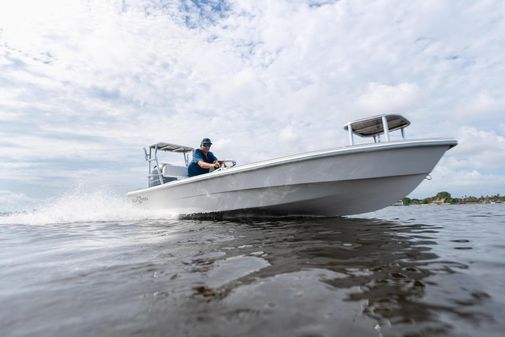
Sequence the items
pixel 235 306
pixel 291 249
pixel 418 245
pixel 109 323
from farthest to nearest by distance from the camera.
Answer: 1. pixel 418 245
2. pixel 291 249
3. pixel 235 306
4. pixel 109 323

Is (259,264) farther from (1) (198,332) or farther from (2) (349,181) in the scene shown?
(2) (349,181)

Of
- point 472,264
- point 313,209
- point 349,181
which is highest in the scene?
point 349,181

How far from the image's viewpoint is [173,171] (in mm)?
9125

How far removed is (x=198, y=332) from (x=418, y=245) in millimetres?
2772

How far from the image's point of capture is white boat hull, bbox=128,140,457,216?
5.13 m

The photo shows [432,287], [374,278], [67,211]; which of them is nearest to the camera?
[432,287]

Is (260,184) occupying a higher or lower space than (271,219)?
higher

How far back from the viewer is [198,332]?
124 cm

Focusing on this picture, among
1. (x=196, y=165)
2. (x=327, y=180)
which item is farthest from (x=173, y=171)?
(x=327, y=180)

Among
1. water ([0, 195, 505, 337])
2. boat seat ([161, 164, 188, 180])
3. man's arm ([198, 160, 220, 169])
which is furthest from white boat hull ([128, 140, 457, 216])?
water ([0, 195, 505, 337])

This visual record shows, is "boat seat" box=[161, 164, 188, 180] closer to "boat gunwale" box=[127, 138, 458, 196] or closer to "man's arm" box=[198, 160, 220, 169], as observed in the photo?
"man's arm" box=[198, 160, 220, 169]

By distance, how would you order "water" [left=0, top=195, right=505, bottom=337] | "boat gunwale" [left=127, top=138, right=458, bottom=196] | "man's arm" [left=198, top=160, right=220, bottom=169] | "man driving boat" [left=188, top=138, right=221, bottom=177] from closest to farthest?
1. "water" [left=0, top=195, right=505, bottom=337]
2. "boat gunwale" [left=127, top=138, right=458, bottom=196]
3. "man's arm" [left=198, top=160, right=220, bottom=169]
4. "man driving boat" [left=188, top=138, right=221, bottom=177]

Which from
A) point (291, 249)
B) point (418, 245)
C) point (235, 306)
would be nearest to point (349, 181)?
point (418, 245)

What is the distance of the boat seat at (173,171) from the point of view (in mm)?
8938
